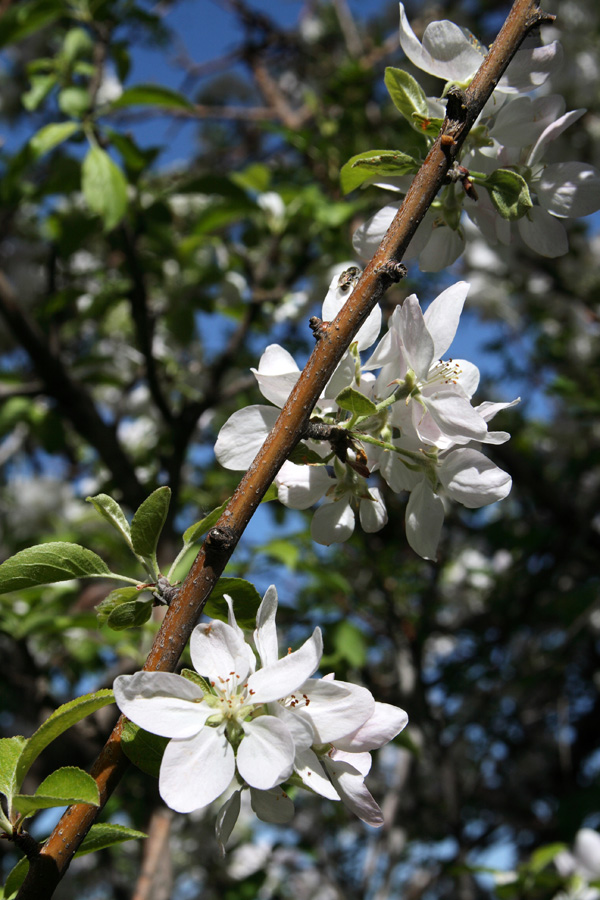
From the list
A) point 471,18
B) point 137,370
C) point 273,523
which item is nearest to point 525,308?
point 471,18

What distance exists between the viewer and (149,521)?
29.3 inches

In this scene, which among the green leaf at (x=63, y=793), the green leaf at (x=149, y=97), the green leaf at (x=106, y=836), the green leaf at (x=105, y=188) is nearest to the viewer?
the green leaf at (x=63, y=793)

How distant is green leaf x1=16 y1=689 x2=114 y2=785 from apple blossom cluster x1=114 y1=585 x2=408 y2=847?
50mm

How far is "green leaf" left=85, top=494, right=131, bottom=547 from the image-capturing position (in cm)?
75

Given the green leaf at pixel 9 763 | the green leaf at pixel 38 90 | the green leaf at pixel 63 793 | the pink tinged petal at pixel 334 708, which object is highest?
the green leaf at pixel 38 90

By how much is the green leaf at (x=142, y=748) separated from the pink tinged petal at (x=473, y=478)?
0.39 m

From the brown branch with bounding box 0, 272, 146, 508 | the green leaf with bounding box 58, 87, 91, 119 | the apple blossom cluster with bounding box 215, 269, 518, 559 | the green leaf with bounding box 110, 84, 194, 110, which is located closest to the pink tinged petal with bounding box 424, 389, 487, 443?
the apple blossom cluster with bounding box 215, 269, 518, 559

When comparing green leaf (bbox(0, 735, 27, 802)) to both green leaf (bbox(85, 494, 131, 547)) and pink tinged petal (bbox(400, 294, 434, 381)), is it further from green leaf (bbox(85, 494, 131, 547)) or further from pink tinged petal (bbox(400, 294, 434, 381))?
pink tinged petal (bbox(400, 294, 434, 381))

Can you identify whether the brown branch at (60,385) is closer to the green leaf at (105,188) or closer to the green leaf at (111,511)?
the green leaf at (105,188)

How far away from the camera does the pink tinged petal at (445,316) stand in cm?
83

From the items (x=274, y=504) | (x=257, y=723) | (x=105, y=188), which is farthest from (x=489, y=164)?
(x=274, y=504)

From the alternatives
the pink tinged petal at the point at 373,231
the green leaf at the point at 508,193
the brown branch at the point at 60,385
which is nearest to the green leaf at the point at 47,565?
the pink tinged petal at the point at 373,231

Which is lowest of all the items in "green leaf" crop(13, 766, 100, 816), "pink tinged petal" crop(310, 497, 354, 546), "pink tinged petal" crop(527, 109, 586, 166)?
"pink tinged petal" crop(310, 497, 354, 546)

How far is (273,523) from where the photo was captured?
136 inches
